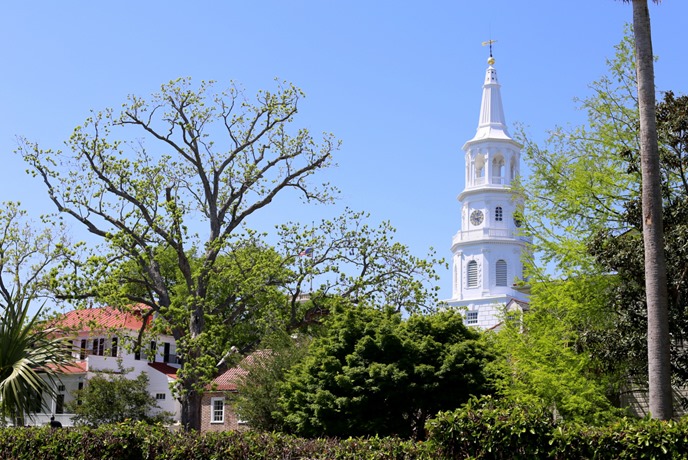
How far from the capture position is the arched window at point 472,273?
9706 cm

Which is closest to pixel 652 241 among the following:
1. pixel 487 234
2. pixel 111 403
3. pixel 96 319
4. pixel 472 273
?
pixel 96 319

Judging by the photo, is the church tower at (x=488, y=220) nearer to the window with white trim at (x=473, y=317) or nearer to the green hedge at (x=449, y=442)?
the window with white trim at (x=473, y=317)

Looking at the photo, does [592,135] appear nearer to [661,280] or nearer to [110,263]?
[661,280]

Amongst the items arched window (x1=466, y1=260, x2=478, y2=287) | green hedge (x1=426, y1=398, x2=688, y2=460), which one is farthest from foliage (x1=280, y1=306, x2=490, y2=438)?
arched window (x1=466, y1=260, x2=478, y2=287)

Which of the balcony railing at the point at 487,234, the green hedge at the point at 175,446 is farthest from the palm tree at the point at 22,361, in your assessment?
Result: the balcony railing at the point at 487,234

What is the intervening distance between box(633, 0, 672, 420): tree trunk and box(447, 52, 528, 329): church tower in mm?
76776

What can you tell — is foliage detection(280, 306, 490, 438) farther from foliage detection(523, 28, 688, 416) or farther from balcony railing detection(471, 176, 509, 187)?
balcony railing detection(471, 176, 509, 187)

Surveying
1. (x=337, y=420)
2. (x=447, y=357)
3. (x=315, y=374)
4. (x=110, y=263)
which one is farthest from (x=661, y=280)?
(x=110, y=263)

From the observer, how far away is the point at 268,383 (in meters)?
35.0

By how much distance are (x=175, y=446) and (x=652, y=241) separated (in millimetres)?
10732

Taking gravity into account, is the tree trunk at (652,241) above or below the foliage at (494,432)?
above

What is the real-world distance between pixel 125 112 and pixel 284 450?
2591 centimetres

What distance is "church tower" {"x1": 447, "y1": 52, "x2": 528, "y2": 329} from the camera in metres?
95.7

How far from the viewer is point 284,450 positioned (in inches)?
671
